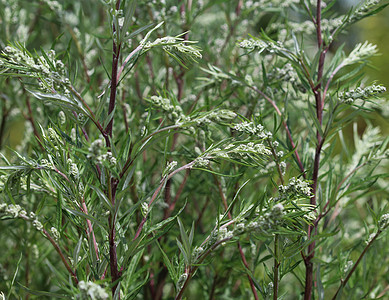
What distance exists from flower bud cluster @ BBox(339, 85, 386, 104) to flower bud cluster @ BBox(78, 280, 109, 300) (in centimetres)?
27

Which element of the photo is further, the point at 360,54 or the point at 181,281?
the point at 360,54

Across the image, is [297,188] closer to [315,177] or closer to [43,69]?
[315,177]

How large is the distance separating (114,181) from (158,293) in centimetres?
28

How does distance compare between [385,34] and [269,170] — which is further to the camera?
[385,34]

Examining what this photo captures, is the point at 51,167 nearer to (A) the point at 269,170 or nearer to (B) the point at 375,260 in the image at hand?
(A) the point at 269,170

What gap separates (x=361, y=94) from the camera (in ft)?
1.20

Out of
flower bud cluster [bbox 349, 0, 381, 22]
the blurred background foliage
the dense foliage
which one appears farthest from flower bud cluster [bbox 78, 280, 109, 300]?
flower bud cluster [bbox 349, 0, 381, 22]

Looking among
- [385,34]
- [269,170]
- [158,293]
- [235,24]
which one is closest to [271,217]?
[269,170]

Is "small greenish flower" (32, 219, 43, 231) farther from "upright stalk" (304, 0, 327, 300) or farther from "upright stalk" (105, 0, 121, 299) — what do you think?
"upright stalk" (304, 0, 327, 300)

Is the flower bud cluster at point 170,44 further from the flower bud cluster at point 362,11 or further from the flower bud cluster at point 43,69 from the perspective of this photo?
the flower bud cluster at point 362,11

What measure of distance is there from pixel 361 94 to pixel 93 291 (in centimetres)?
28

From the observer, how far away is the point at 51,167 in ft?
1.05

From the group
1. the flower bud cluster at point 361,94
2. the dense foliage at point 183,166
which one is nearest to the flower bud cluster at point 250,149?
the dense foliage at point 183,166

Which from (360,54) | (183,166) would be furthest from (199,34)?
(183,166)
